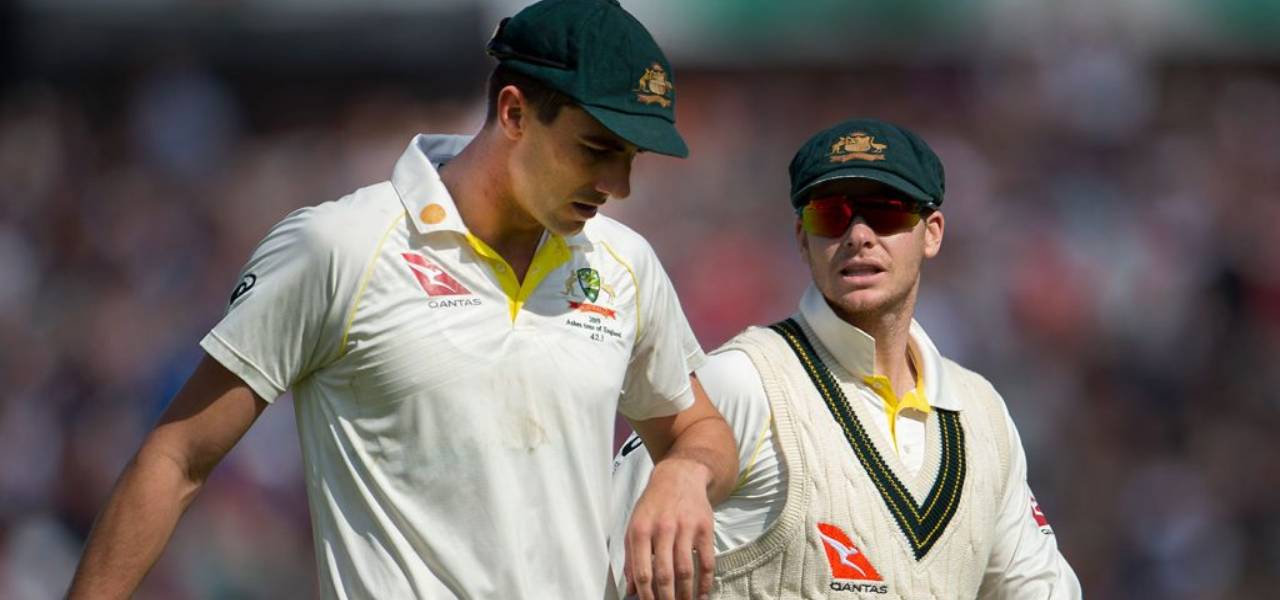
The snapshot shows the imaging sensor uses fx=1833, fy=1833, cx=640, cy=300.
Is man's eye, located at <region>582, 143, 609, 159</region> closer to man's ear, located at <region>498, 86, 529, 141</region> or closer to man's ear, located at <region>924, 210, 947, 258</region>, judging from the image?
man's ear, located at <region>498, 86, 529, 141</region>

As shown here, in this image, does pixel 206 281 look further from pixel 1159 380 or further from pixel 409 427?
pixel 409 427

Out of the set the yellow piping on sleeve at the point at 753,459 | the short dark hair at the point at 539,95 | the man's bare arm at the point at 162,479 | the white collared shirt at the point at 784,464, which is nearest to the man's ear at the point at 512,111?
the short dark hair at the point at 539,95

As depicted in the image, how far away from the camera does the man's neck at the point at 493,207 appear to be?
10.7 ft

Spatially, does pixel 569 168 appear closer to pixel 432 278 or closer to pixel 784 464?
pixel 432 278

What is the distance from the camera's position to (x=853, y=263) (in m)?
4.56

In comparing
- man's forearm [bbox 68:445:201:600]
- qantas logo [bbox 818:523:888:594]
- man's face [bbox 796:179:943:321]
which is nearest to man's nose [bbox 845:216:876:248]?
man's face [bbox 796:179:943:321]

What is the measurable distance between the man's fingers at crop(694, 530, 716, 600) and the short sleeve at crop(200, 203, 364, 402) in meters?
0.68

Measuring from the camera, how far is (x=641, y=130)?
3.10 m

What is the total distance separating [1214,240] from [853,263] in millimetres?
7539

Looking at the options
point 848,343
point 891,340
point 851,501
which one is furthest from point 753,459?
point 891,340

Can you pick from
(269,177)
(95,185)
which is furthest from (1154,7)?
(95,185)

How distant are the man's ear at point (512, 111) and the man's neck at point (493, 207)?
46 millimetres

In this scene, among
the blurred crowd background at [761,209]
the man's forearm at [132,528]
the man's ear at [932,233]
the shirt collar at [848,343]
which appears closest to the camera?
the man's forearm at [132,528]

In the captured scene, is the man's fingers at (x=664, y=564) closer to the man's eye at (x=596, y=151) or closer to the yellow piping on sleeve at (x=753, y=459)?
the man's eye at (x=596, y=151)
